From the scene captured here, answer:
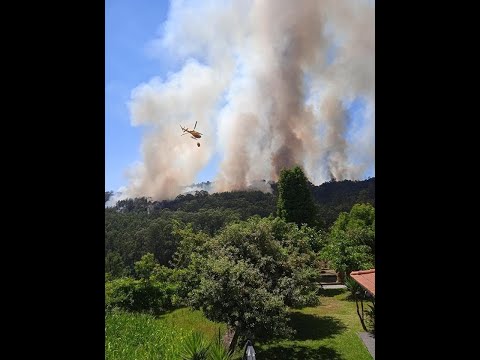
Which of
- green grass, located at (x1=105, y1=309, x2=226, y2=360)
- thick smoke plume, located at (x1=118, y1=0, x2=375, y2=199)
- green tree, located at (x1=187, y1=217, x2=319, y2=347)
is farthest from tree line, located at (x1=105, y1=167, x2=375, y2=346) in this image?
thick smoke plume, located at (x1=118, y1=0, x2=375, y2=199)

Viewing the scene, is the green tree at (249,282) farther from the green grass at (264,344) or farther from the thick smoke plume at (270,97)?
the thick smoke plume at (270,97)

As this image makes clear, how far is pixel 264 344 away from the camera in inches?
227

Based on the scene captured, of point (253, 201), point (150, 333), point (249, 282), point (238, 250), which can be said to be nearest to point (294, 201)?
point (253, 201)

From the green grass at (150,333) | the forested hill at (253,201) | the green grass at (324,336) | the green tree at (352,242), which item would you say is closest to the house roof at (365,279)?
the green grass at (150,333)

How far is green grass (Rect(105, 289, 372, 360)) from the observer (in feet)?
16.1

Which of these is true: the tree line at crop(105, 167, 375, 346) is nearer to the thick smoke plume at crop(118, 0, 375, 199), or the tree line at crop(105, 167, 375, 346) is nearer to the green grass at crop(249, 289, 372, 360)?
the green grass at crop(249, 289, 372, 360)

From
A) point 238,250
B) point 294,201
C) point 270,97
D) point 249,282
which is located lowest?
point 249,282

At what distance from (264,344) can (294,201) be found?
2.90 m

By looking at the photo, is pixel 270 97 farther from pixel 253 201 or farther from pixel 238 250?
pixel 238 250

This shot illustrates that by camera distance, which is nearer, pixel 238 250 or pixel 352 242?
pixel 238 250

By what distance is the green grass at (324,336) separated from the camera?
571 cm
